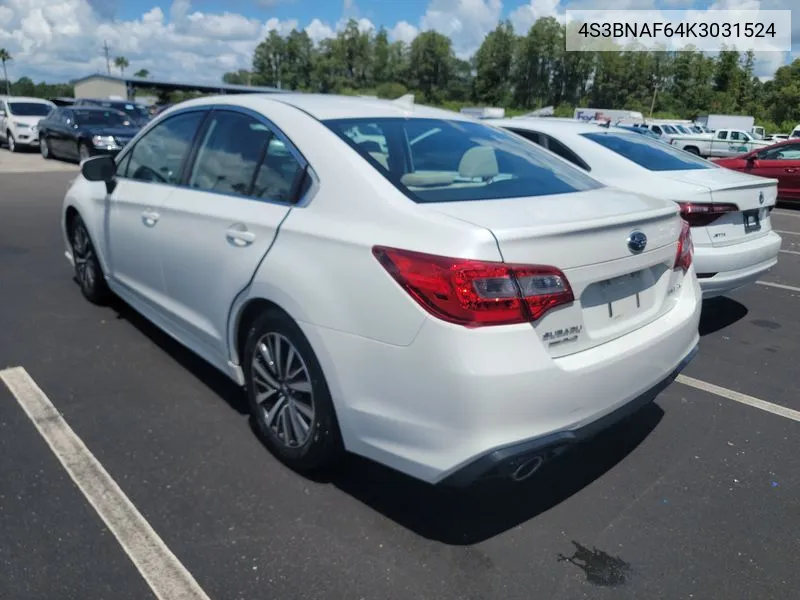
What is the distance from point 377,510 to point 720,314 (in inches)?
165

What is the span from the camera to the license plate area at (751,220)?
5.05 metres

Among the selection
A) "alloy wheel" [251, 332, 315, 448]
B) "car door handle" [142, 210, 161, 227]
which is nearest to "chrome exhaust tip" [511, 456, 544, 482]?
"alloy wheel" [251, 332, 315, 448]

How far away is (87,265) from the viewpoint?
5250 mm

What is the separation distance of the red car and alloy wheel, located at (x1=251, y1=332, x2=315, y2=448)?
43.3 feet

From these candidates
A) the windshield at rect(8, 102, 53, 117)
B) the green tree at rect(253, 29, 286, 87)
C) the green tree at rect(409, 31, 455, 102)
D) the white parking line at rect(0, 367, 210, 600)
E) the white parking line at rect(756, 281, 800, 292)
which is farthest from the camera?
the green tree at rect(253, 29, 286, 87)

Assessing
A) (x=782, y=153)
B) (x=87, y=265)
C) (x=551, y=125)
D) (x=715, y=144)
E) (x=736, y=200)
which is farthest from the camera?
(x=715, y=144)

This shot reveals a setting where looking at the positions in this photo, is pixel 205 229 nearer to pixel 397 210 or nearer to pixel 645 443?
pixel 397 210

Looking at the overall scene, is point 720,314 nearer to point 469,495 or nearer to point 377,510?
point 469,495

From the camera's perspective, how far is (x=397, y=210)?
8.35ft

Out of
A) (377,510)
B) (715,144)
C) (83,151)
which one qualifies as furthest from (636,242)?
(715,144)

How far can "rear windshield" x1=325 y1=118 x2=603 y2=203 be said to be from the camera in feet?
9.22

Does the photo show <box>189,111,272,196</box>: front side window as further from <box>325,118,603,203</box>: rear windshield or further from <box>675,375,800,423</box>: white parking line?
<box>675,375,800,423</box>: white parking line

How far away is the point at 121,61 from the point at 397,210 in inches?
5890

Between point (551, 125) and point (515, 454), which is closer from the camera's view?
point (515, 454)
